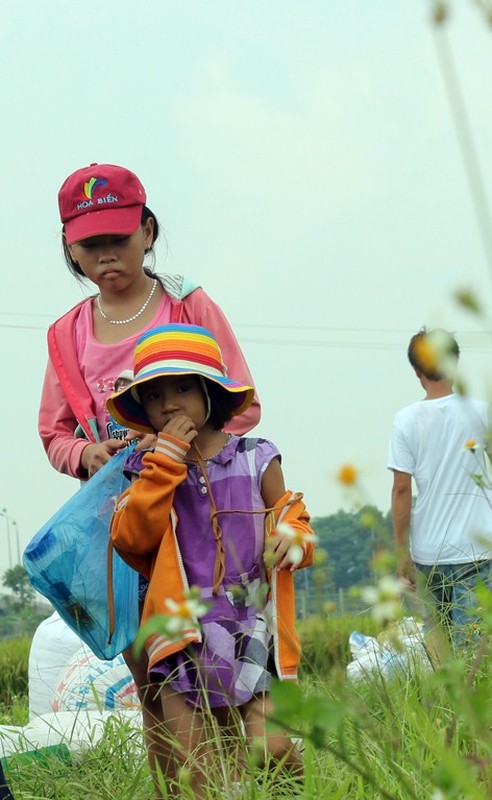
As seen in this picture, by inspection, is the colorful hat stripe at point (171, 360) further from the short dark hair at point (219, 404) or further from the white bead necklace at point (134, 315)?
the white bead necklace at point (134, 315)

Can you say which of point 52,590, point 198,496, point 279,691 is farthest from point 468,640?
point 279,691

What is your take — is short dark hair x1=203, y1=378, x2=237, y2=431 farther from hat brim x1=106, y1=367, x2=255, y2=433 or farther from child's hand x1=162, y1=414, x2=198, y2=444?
child's hand x1=162, y1=414, x2=198, y2=444

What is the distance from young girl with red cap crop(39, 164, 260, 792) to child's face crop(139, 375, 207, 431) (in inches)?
9.6

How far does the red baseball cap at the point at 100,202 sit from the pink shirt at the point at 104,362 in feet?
0.78

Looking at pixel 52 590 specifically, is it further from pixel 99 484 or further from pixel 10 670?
pixel 10 670

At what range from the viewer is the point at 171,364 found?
2986 millimetres

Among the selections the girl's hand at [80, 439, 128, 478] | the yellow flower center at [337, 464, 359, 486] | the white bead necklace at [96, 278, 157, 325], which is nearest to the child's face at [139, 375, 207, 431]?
the girl's hand at [80, 439, 128, 478]

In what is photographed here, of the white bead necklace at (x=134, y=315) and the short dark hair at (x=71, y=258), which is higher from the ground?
the short dark hair at (x=71, y=258)

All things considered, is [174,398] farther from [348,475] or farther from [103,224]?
[348,475]

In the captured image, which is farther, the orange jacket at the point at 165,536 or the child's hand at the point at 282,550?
the orange jacket at the point at 165,536

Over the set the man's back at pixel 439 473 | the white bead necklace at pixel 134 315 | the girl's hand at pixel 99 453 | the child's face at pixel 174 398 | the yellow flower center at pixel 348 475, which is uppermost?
the white bead necklace at pixel 134 315

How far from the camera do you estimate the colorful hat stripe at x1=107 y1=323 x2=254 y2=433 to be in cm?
300

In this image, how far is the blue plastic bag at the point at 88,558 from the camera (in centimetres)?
320

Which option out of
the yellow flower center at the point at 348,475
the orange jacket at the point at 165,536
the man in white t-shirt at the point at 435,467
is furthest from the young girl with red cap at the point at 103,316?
the yellow flower center at the point at 348,475
